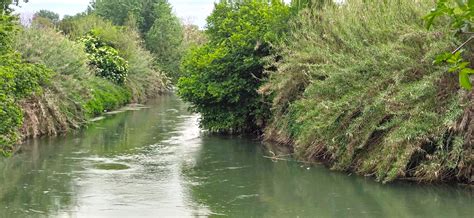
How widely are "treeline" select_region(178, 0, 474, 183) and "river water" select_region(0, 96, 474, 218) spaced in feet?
2.04

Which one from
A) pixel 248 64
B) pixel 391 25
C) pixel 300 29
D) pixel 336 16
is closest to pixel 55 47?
pixel 248 64

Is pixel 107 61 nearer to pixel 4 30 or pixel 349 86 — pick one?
pixel 4 30

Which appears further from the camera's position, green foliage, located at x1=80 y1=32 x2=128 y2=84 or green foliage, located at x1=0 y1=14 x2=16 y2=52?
green foliage, located at x1=80 y1=32 x2=128 y2=84

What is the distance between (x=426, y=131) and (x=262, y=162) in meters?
5.41

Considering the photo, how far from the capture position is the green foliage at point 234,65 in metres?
20.1

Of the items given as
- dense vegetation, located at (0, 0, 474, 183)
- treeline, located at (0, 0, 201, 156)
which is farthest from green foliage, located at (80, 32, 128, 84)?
dense vegetation, located at (0, 0, 474, 183)

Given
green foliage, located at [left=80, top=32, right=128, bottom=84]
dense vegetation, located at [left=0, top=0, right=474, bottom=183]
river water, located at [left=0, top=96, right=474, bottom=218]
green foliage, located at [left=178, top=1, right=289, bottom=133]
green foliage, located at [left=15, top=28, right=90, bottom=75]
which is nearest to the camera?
river water, located at [left=0, top=96, right=474, bottom=218]

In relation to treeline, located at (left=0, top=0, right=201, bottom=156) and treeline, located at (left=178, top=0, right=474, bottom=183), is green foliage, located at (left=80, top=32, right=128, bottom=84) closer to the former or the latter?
treeline, located at (left=0, top=0, right=201, bottom=156)

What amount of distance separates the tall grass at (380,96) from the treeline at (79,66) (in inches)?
262

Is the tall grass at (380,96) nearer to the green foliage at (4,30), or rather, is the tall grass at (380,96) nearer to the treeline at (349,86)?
the treeline at (349,86)

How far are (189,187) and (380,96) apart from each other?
4429 millimetres

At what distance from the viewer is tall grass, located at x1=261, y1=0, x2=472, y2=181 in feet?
38.7

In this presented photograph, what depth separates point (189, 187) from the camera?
12.8 metres

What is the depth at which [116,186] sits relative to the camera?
41.6 ft
